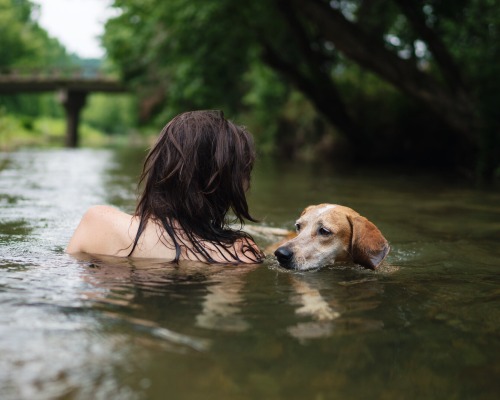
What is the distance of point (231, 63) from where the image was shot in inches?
872

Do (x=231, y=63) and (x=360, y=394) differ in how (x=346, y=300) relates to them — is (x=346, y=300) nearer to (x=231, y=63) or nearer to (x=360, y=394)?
(x=360, y=394)

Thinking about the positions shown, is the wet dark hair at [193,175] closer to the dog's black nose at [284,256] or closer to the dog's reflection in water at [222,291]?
the dog's reflection in water at [222,291]

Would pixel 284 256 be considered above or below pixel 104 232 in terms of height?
below

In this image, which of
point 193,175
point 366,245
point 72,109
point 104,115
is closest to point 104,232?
point 193,175

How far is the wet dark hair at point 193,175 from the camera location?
14.4ft

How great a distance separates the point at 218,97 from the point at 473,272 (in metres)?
20.5

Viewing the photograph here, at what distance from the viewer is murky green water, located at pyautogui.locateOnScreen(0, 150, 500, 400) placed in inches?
99.4

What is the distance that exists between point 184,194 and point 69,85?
2138 inches

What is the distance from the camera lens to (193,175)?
4.43 metres

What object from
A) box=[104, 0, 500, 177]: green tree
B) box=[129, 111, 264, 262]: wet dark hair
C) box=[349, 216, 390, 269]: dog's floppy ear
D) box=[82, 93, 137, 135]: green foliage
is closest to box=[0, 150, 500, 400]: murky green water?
box=[349, 216, 390, 269]: dog's floppy ear

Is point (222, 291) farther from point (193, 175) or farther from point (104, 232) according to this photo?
point (104, 232)

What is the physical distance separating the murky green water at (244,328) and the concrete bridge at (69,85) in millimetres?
50736

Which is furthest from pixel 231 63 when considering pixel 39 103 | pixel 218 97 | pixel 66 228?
pixel 39 103

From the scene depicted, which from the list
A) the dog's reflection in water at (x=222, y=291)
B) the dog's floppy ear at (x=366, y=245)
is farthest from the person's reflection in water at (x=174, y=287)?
the dog's floppy ear at (x=366, y=245)
